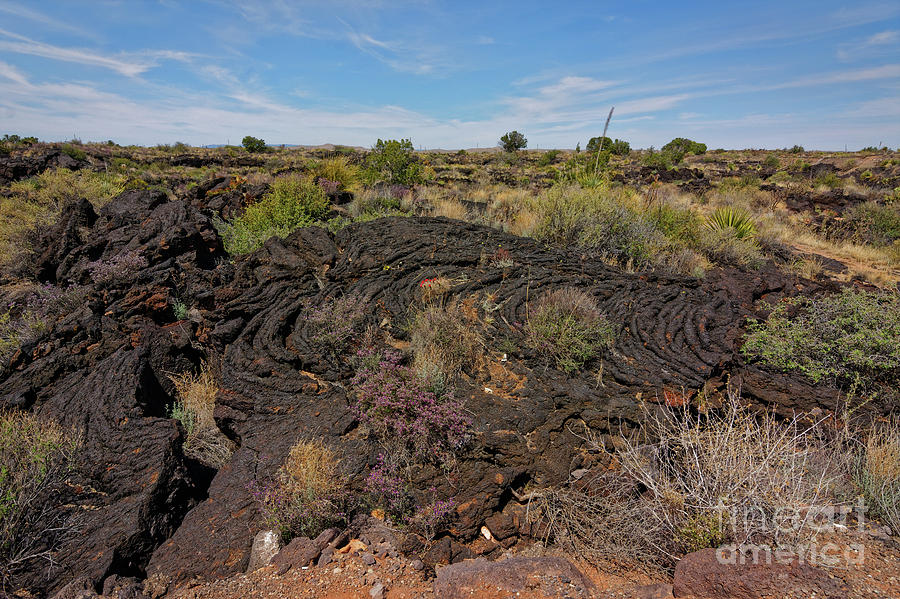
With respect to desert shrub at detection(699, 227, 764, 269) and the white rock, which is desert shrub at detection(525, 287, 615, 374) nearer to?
the white rock

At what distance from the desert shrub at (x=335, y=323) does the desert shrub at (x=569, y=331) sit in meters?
2.30

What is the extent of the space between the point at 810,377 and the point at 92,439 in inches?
305

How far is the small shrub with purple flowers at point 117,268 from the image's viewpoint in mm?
6496

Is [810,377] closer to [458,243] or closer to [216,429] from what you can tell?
[458,243]

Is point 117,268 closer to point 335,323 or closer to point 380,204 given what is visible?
point 335,323

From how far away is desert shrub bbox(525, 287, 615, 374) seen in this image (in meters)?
4.74

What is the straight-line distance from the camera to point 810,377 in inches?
174

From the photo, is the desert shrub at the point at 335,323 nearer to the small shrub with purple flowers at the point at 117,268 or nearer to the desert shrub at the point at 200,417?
the desert shrub at the point at 200,417

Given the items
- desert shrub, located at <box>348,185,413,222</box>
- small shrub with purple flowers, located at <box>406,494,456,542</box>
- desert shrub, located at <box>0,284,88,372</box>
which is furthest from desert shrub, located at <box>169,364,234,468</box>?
desert shrub, located at <box>348,185,413,222</box>

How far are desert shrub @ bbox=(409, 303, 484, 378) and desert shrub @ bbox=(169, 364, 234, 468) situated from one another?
2.44 m

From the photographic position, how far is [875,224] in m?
12.8

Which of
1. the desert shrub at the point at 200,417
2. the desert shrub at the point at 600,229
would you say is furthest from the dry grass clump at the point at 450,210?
the desert shrub at the point at 200,417

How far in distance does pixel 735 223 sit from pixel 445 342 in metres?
9.80

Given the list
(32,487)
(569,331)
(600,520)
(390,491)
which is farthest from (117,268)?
(600,520)
